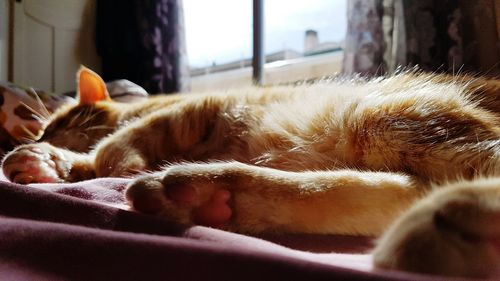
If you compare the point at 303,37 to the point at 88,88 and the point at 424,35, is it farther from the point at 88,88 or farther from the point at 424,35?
the point at 88,88

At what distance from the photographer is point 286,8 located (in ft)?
10.2

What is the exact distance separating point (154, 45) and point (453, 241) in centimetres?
322

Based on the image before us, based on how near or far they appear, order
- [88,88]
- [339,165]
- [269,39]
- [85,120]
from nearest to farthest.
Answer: [339,165]
[85,120]
[88,88]
[269,39]

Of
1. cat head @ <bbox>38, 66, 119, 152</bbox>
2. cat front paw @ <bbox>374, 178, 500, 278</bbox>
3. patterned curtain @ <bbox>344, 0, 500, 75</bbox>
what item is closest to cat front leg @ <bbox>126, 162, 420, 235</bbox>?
cat front paw @ <bbox>374, 178, 500, 278</bbox>

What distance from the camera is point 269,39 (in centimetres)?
318

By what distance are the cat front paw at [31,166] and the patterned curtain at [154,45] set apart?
7.35 feet

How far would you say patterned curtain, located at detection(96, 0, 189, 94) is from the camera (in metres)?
3.50

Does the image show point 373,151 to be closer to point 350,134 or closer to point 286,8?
point 350,134

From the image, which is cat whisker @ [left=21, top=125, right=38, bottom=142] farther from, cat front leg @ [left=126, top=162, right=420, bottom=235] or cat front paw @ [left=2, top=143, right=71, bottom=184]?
cat front leg @ [left=126, top=162, right=420, bottom=235]

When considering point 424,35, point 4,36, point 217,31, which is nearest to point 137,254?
point 424,35

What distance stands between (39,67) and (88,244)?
3643 mm

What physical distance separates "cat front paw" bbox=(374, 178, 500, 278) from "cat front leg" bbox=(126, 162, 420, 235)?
27 centimetres

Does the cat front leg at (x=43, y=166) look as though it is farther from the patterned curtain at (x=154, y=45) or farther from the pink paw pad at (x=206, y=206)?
the patterned curtain at (x=154, y=45)

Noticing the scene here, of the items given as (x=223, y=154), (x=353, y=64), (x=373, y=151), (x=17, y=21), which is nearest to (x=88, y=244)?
(x=373, y=151)
